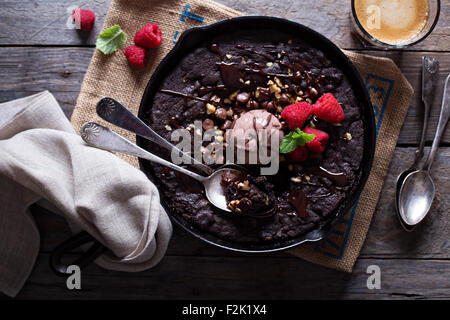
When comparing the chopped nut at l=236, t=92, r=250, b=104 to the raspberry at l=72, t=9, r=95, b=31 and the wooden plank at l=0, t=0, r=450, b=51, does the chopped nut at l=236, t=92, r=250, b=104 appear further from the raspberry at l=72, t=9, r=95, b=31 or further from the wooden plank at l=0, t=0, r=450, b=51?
the raspberry at l=72, t=9, r=95, b=31

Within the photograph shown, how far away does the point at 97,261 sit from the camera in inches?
85.7

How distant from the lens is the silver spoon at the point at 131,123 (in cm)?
202

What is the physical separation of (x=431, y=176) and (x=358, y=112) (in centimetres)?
67

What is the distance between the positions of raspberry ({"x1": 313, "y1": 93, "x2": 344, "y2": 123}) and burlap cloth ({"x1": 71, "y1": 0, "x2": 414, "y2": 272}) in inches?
15.3

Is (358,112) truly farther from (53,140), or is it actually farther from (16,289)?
(16,289)

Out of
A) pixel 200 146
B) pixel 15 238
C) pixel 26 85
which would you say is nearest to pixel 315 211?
pixel 200 146

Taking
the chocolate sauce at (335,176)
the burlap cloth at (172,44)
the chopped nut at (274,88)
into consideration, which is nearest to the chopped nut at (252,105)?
the chopped nut at (274,88)

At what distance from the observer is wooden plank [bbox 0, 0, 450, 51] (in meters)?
2.31

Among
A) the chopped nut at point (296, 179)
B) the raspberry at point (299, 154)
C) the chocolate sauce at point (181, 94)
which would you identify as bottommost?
the chocolate sauce at point (181, 94)

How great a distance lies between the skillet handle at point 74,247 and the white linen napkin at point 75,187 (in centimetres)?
5

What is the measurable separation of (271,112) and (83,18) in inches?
48.7

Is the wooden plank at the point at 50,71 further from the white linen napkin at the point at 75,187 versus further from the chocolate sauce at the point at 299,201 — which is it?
the chocolate sauce at the point at 299,201

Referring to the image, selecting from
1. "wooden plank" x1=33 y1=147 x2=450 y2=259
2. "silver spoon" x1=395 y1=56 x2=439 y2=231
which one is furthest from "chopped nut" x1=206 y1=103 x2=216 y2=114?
"silver spoon" x1=395 y1=56 x2=439 y2=231

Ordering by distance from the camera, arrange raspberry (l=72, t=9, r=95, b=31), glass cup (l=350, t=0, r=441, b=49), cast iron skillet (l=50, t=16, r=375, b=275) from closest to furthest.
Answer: cast iron skillet (l=50, t=16, r=375, b=275) < glass cup (l=350, t=0, r=441, b=49) < raspberry (l=72, t=9, r=95, b=31)
